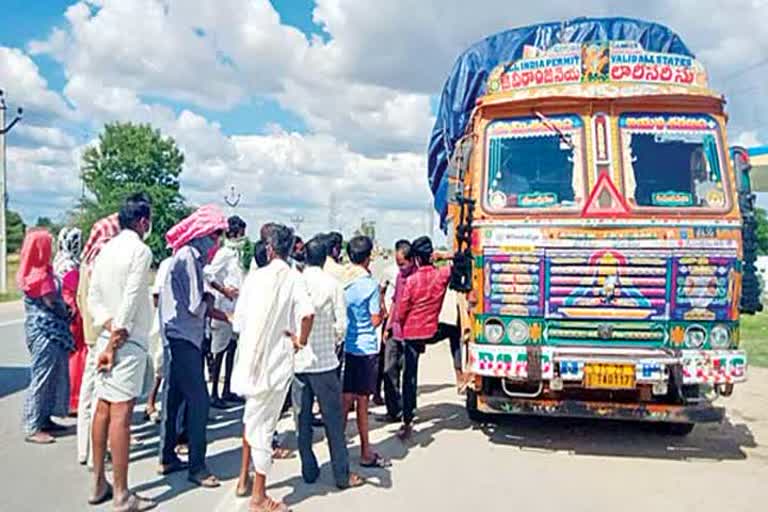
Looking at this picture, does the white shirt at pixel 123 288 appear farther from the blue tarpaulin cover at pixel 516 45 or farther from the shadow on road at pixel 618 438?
the blue tarpaulin cover at pixel 516 45

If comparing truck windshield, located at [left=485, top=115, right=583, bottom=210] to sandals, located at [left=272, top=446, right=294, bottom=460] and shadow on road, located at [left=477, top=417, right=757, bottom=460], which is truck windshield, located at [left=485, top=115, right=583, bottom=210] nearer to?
shadow on road, located at [left=477, top=417, right=757, bottom=460]

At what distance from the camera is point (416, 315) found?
671cm

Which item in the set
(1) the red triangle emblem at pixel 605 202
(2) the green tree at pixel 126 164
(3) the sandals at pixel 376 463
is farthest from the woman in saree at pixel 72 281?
(2) the green tree at pixel 126 164

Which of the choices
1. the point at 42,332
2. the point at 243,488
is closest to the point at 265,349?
the point at 243,488

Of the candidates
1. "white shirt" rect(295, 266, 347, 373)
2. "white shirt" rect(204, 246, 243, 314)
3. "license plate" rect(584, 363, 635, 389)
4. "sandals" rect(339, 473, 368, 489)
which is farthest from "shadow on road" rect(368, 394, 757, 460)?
"white shirt" rect(204, 246, 243, 314)

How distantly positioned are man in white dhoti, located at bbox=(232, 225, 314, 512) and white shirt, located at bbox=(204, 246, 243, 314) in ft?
5.61

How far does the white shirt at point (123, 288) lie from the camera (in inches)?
180

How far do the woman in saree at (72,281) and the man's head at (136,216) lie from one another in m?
1.93

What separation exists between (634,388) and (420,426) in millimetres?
2307

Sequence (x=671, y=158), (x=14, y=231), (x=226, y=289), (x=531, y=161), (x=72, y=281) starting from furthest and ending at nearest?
(x=14, y=231)
(x=72, y=281)
(x=226, y=289)
(x=531, y=161)
(x=671, y=158)

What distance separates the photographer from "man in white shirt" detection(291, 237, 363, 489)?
510 centimetres

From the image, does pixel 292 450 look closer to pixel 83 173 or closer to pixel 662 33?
pixel 662 33

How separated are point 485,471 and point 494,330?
1139 millimetres

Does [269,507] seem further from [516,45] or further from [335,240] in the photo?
[516,45]
